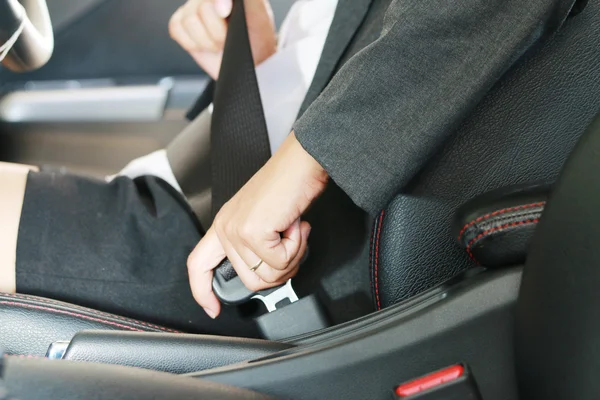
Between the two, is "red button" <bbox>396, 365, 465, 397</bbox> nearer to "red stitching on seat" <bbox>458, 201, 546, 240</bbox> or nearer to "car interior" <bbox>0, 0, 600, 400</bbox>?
"car interior" <bbox>0, 0, 600, 400</bbox>

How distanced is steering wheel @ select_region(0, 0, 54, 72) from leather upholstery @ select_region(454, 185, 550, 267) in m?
0.43

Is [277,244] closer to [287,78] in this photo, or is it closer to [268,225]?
[268,225]

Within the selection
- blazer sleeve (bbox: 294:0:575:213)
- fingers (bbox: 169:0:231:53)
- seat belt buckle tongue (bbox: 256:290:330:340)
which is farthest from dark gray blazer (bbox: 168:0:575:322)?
fingers (bbox: 169:0:231:53)

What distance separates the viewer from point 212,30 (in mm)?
941

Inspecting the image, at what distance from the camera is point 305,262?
714 mm

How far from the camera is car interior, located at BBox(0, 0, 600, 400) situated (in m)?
0.42

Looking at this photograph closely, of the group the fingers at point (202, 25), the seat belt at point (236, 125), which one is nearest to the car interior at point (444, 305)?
the seat belt at point (236, 125)

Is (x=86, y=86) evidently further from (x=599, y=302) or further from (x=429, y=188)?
(x=599, y=302)

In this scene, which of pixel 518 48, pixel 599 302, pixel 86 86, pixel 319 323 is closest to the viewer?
pixel 599 302

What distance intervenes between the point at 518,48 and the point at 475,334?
0.23 meters

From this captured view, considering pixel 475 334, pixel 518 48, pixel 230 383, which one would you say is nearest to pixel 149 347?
pixel 230 383

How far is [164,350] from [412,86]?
294mm

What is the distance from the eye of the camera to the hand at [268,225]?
2.01 feet

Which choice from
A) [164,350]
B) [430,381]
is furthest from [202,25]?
[430,381]
